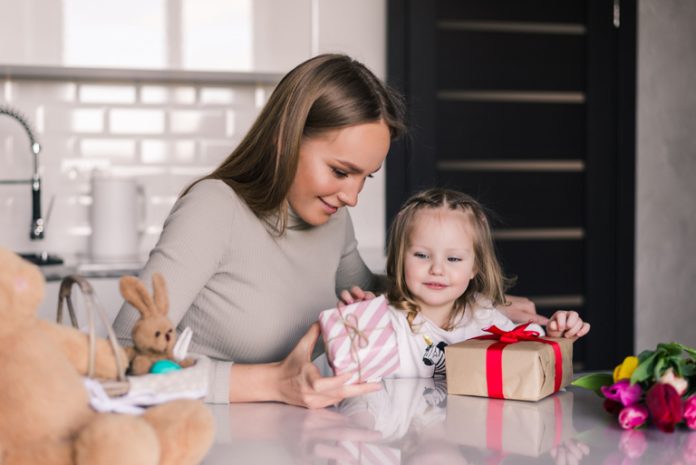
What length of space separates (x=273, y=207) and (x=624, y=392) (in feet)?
2.28

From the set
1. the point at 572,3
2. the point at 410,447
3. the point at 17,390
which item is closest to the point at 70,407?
the point at 17,390

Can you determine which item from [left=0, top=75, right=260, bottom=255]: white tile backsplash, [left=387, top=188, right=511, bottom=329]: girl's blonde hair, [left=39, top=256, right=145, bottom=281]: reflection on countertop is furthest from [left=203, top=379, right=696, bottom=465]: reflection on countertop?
[left=0, top=75, right=260, bottom=255]: white tile backsplash

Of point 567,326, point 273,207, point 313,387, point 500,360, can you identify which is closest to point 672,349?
point 500,360

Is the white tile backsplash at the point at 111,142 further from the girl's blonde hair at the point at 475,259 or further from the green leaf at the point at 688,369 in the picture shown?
the green leaf at the point at 688,369

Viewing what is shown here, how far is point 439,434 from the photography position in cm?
102

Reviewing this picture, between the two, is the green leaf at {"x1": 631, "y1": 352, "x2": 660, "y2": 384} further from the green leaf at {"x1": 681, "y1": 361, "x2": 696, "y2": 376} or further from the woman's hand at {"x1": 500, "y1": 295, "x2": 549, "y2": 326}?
the woman's hand at {"x1": 500, "y1": 295, "x2": 549, "y2": 326}

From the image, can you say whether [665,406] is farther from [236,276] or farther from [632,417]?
[236,276]

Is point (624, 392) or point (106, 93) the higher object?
point (106, 93)

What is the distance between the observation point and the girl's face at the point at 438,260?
1584 mm

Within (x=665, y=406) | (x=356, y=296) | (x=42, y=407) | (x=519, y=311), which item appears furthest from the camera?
(x=519, y=311)

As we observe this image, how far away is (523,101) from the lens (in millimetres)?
3279

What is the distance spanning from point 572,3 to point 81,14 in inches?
72.7

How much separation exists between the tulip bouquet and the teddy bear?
2.07 ft

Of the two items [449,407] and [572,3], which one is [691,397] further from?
[572,3]
